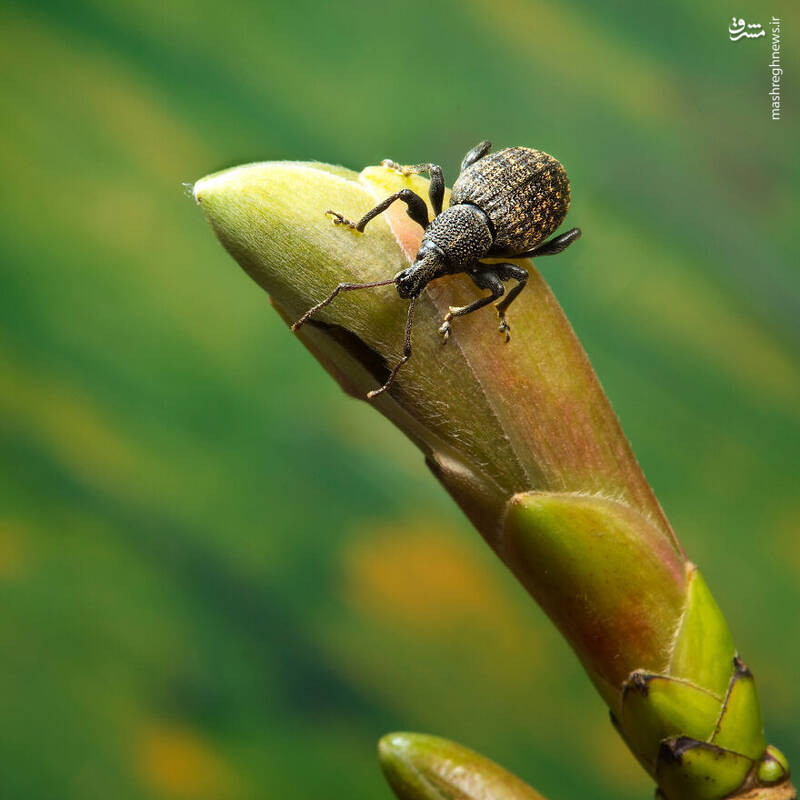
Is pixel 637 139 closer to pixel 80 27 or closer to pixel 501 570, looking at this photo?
pixel 501 570

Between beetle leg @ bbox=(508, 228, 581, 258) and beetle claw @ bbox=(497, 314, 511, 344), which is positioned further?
beetle leg @ bbox=(508, 228, 581, 258)

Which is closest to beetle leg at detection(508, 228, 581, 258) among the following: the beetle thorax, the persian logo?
the beetle thorax

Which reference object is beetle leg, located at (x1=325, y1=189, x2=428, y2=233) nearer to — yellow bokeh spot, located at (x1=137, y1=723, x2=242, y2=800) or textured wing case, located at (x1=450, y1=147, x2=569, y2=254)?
textured wing case, located at (x1=450, y1=147, x2=569, y2=254)

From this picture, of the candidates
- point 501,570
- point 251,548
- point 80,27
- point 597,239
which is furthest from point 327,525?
point 80,27

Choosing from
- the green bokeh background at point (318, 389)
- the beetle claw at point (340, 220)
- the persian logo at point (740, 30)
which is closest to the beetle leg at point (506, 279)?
the beetle claw at point (340, 220)

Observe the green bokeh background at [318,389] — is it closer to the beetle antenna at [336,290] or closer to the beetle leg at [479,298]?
the beetle leg at [479,298]

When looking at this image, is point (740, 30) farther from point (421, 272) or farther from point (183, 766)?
point (183, 766)
